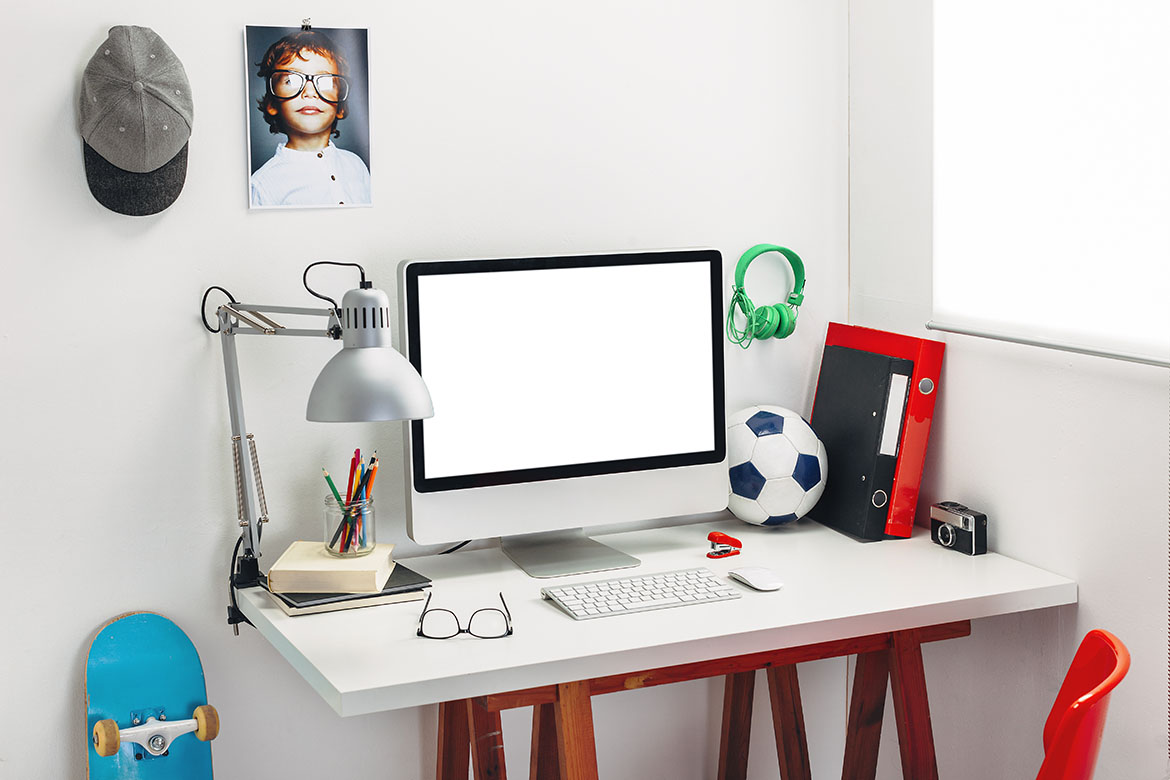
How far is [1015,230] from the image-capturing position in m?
1.86

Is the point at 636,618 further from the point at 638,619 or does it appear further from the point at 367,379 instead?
the point at 367,379

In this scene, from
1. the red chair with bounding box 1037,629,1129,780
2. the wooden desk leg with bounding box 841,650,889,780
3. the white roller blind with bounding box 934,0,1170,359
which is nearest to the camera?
the red chair with bounding box 1037,629,1129,780

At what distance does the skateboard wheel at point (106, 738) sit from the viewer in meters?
1.72

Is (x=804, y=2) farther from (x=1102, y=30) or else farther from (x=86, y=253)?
(x=86, y=253)

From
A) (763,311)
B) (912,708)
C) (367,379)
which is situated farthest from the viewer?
(763,311)

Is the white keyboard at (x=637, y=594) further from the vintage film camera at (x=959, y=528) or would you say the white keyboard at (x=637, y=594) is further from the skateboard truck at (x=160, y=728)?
the skateboard truck at (x=160, y=728)

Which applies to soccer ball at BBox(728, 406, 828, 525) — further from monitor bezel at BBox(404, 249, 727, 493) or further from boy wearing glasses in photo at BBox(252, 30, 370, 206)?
boy wearing glasses in photo at BBox(252, 30, 370, 206)

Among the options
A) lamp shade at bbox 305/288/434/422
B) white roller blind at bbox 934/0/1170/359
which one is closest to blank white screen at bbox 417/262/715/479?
lamp shade at bbox 305/288/434/422

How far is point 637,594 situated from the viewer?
69.1 inches

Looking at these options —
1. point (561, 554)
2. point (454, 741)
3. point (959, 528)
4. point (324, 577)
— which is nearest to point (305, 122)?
point (324, 577)

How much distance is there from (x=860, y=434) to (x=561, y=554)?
1.95ft

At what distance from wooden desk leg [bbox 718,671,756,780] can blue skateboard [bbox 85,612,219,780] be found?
96 centimetres

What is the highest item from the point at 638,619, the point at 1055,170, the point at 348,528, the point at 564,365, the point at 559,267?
the point at 1055,170

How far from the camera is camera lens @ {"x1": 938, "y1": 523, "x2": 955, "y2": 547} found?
200 centimetres
